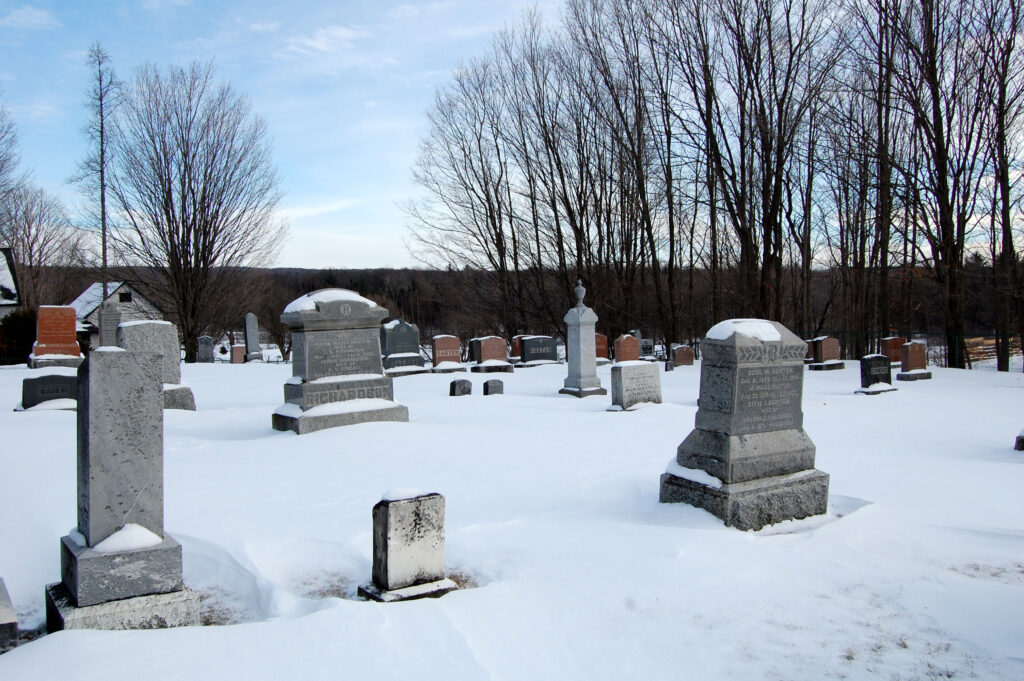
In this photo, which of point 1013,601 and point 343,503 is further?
point 343,503

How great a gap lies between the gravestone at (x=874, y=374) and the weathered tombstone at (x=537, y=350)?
1053 centimetres

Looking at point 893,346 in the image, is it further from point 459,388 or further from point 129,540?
point 129,540

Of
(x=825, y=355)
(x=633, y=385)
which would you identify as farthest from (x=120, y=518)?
(x=825, y=355)

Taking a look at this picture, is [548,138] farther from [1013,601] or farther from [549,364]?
[1013,601]

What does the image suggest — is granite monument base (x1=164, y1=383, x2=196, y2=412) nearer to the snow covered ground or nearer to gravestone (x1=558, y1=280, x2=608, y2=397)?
the snow covered ground

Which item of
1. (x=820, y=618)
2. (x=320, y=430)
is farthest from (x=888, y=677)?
(x=320, y=430)

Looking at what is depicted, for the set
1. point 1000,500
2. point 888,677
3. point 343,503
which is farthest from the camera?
point 1000,500

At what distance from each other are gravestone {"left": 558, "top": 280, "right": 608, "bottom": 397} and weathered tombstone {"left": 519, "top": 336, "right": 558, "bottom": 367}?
762 cm

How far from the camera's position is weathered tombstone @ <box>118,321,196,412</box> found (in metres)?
10.6

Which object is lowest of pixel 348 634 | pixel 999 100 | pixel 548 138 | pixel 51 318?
pixel 348 634

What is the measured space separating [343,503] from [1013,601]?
4728 mm

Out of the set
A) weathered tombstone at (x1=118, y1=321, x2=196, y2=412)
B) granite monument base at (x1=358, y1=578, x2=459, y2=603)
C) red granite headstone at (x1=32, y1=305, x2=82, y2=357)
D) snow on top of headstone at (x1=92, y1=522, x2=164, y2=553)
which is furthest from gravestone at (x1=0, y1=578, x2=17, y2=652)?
red granite headstone at (x1=32, y1=305, x2=82, y2=357)

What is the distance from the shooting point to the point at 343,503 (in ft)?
19.0

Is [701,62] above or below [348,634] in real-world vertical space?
above
